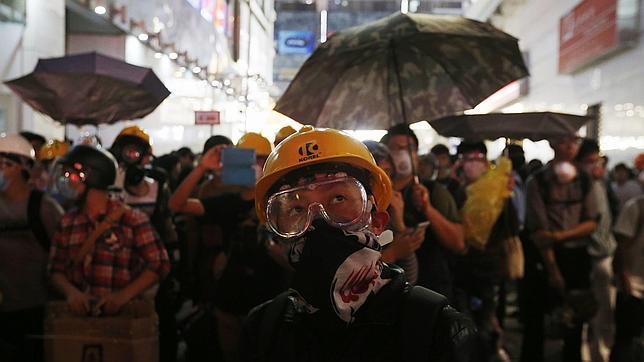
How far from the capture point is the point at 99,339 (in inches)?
147

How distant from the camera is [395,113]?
14.7ft

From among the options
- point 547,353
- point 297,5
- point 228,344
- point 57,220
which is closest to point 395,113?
point 228,344

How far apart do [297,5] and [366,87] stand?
198 ft

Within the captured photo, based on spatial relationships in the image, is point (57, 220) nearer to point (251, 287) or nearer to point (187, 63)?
point (251, 287)

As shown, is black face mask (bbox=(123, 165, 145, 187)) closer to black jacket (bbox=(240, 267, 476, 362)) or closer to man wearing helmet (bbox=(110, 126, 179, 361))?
man wearing helmet (bbox=(110, 126, 179, 361))

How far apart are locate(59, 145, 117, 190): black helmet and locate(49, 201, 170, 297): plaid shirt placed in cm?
15

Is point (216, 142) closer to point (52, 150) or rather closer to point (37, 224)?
point (37, 224)

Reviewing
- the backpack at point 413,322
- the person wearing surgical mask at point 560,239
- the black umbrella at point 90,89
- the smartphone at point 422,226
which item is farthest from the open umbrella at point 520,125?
the backpack at point 413,322

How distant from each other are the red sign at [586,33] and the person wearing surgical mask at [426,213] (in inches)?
490

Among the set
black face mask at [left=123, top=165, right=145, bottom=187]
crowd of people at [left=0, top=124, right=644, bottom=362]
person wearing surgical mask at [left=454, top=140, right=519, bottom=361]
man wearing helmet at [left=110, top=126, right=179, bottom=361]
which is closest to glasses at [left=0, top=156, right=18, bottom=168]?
crowd of people at [left=0, top=124, right=644, bottom=362]

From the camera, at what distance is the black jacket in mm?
1771

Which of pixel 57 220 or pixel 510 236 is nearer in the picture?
pixel 57 220

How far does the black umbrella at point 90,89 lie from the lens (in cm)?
584

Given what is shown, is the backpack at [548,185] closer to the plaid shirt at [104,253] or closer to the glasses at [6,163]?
the plaid shirt at [104,253]
